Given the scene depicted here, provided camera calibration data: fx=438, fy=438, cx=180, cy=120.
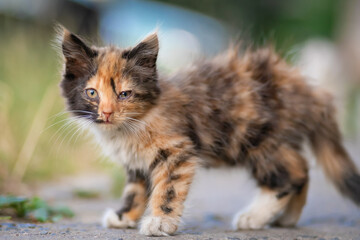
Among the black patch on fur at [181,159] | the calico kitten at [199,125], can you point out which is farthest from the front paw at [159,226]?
the black patch on fur at [181,159]

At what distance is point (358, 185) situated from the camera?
382 cm

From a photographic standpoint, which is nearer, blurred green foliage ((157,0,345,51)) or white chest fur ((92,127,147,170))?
white chest fur ((92,127,147,170))

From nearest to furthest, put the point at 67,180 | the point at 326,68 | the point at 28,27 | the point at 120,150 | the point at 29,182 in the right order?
the point at 120,150 < the point at 29,182 < the point at 67,180 < the point at 28,27 < the point at 326,68

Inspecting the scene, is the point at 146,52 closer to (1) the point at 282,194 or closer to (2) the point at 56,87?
(1) the point at 282,194

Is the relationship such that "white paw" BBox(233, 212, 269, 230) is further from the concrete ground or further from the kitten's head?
the kitten's head

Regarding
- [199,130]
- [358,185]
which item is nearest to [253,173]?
[199,130]

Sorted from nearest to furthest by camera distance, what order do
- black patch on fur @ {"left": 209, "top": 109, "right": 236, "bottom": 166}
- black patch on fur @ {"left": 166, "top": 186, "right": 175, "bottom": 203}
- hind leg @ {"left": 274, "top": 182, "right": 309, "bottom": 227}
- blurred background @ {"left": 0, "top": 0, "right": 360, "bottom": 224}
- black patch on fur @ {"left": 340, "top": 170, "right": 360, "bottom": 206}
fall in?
black patch on fur @ {"left": 166, "top": 186, "right": 175, "bottom": 203} < black patch on fur @ {"left": 209, "top": 109, "right": 236, "bottom": 166} < hind leg @ {"left": 274, "top": 182, "right": 309, "bottom": 227} < black patch on fur @ {"left": 340, "top": 170, "right": 360, "bottom": 206} < blurred background @ {"left": 0, "top": 0, "right": 360, "bottom": 224}

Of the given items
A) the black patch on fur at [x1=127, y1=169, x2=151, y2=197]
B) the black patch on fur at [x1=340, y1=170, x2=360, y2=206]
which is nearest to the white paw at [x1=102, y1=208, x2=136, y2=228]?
the black patch on fur at [x1=127, y1=169, x2=151, y2=197]

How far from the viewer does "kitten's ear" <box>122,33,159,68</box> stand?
10.5ft

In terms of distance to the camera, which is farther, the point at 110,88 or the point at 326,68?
the point at 326,68

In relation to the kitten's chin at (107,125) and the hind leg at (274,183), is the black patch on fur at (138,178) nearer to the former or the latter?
the kitten's chin at (107,125)

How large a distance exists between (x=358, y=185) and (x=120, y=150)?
6.89 feet

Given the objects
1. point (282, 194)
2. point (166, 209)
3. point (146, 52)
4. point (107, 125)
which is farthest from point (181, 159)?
point (282, 194)

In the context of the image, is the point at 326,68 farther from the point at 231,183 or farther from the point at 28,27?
the point at 28,27
